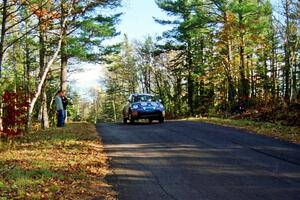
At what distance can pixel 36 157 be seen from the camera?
1192 centimetres

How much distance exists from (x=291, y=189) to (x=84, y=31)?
966 inches

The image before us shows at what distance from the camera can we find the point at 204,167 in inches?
415

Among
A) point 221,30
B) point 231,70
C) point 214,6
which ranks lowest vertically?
point 231,70

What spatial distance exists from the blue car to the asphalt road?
7.38 metres

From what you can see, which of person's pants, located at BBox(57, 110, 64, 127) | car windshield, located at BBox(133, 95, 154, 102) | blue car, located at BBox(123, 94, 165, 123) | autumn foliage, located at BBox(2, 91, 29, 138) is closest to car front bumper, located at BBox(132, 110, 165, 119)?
blue car, located at BBox(123, 94, 165, 123)

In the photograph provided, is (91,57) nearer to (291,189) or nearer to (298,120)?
(298,120)

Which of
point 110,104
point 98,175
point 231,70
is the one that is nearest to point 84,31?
point 231,70

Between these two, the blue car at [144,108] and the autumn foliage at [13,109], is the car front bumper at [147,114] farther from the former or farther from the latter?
the autumn foliage at [13,109]

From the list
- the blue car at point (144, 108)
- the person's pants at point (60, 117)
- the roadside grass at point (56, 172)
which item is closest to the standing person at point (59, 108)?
the person's pants at point (60, 117)

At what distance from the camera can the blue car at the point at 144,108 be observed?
2400cm

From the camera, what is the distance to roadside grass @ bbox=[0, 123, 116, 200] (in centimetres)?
824

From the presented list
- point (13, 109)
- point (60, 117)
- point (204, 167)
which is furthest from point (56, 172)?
point (60, 117)

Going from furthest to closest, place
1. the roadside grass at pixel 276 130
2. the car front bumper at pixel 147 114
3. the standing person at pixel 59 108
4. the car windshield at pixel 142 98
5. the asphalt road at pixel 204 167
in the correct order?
the car windshield at pixel 142 98 < the car front bumper at pixel 147 114 < the standing person at pixel 59 108 < the roadside grass at pixel 276 130 < the asphalt road at pixel 204 167

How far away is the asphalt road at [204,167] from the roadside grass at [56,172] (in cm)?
45
